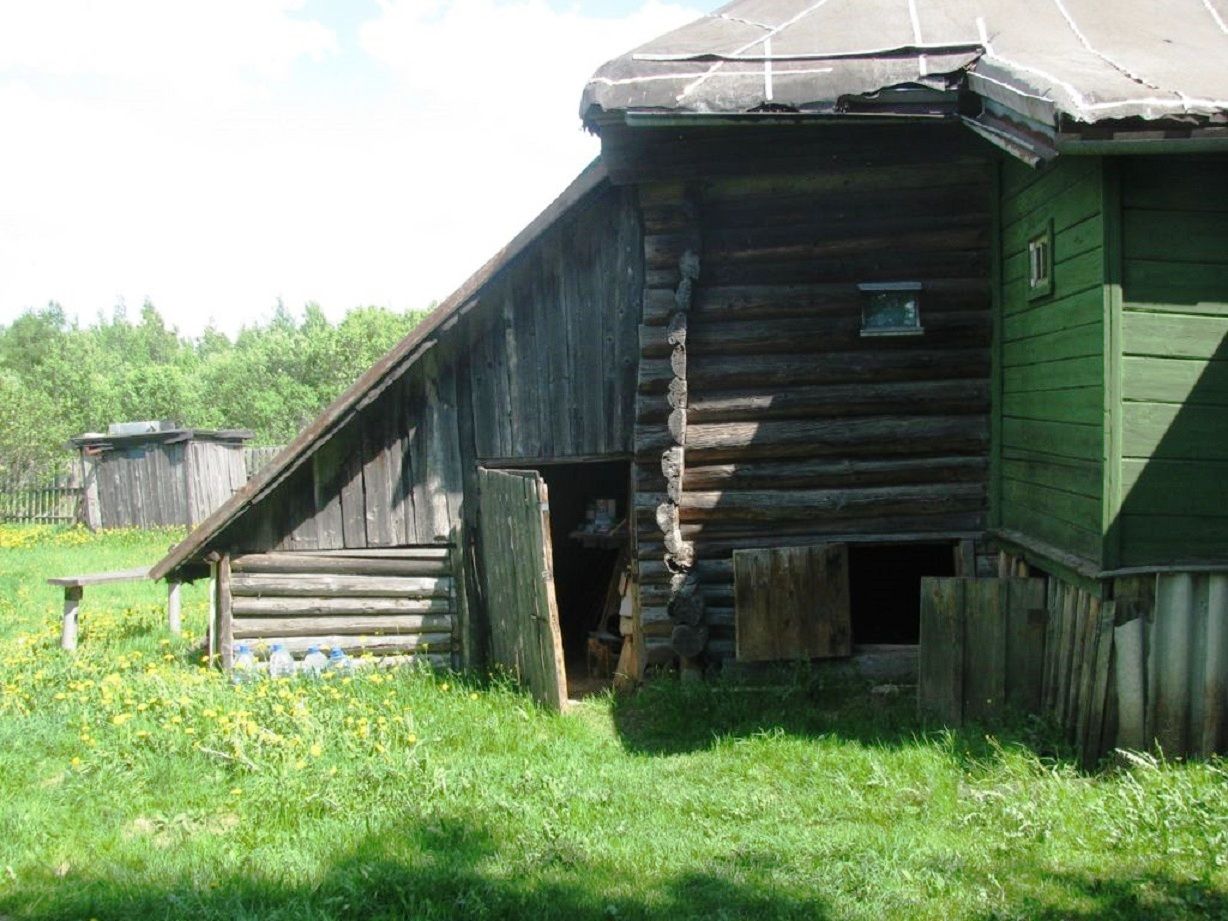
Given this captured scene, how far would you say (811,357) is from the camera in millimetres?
9094

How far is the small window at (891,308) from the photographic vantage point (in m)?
8.98

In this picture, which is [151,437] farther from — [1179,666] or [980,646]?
[1179,666]

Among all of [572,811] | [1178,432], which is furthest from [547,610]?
[1178,432]

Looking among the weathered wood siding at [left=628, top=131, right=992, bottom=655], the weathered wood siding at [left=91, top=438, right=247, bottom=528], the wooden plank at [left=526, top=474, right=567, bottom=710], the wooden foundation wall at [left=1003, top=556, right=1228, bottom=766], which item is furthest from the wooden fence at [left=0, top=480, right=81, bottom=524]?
the wooden foundation wall at [left=1003, top=556, right=1228, bottom=766]

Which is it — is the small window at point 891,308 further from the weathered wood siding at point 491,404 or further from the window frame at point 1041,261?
the weathered wood siding at point 491,404

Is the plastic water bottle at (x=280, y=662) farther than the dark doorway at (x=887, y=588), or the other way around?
the dark doorway at (x=887, y=588)

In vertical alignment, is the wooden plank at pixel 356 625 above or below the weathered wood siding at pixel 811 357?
below

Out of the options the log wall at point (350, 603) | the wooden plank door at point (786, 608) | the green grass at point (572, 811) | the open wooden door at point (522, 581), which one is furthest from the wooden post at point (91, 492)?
the wooden plank door at point (786, 608)

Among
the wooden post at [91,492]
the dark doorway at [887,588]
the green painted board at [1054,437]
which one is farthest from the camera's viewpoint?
the wooden post at [91,492]

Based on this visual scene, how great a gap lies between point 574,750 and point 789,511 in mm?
2684

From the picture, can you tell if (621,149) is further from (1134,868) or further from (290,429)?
(290,429)

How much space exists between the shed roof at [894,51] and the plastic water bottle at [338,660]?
508cm

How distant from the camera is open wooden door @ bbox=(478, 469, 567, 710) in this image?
8461 millimetres

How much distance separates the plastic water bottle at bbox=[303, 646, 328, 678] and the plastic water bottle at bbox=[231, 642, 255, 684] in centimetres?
46
